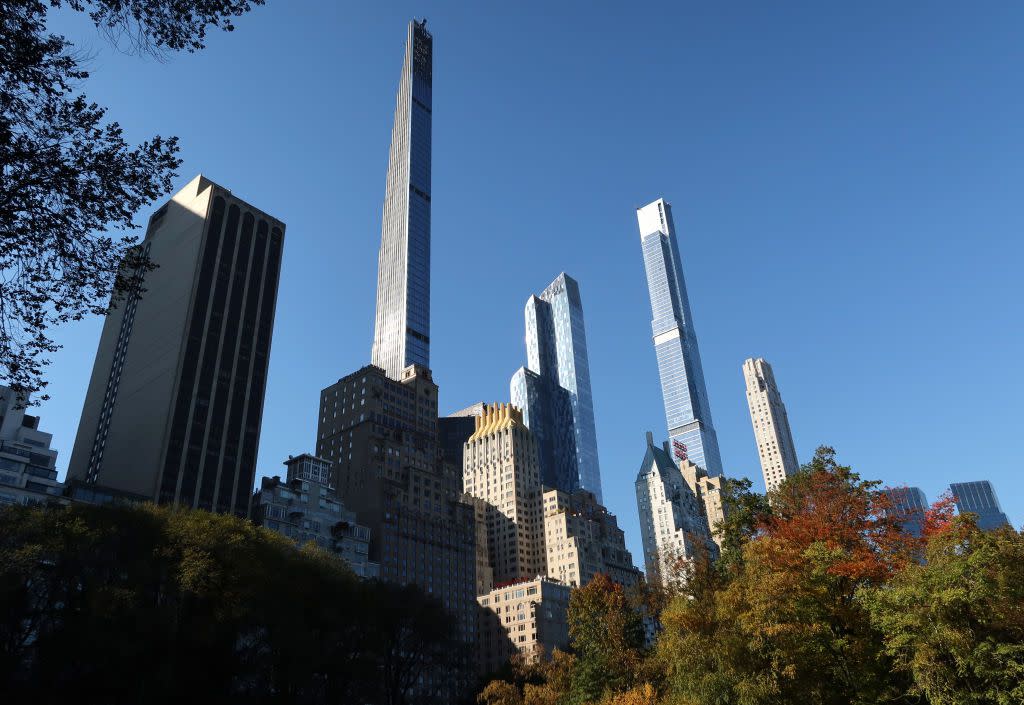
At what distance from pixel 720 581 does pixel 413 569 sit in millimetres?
108902

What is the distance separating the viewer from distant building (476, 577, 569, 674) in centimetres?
15300

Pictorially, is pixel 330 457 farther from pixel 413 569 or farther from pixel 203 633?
pixel 203 633

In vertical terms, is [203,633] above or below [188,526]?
below

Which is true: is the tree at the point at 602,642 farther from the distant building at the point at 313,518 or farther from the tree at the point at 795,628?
the distant building at the point at 313,518

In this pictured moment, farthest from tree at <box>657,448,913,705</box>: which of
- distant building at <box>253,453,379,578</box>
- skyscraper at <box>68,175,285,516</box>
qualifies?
skyscraper at <box>68,175,285,516</box>

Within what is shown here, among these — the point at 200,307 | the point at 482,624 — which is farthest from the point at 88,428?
the point at 482,624

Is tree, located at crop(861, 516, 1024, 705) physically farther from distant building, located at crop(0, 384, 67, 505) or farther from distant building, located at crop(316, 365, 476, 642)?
distant building, located at crop(316, 365, 476, 642)

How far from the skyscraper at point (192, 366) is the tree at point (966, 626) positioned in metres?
111

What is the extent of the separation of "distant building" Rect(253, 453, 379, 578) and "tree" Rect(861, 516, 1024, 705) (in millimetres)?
105011

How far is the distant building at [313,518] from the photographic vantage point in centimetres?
12375

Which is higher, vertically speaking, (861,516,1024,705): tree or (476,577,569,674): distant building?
(476,577,569,674): distant building

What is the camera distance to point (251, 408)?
5517 inches

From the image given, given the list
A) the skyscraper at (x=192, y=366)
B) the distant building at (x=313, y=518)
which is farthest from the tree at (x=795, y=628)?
the skyscraper at (x=192, y=366)

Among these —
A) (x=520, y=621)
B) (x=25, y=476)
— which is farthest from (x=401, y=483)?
(x=25, y=476)
